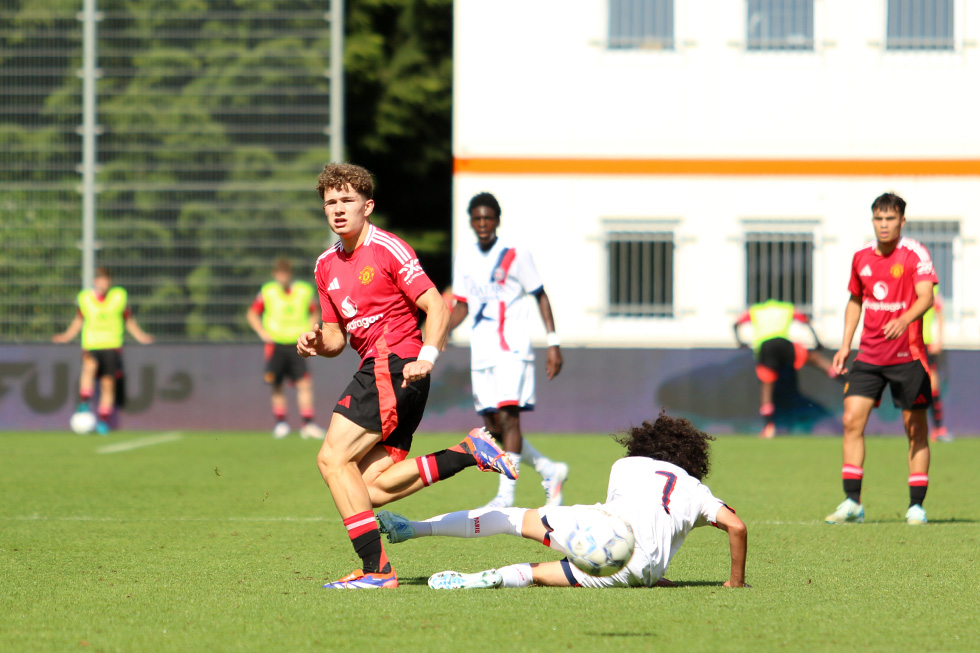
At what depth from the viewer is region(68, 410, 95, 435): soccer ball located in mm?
16188

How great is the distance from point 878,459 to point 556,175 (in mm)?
7008

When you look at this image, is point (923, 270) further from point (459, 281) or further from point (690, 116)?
point (690, 116)

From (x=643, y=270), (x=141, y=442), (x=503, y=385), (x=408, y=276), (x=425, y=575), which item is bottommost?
(x=141, y=442)

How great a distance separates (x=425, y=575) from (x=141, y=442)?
9570mm

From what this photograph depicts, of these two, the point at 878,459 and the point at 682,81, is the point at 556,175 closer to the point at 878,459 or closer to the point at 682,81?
the point at 682,81

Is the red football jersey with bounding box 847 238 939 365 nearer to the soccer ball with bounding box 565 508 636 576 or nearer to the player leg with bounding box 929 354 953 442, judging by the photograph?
the soccer ball with bounding box 565 508 636 576

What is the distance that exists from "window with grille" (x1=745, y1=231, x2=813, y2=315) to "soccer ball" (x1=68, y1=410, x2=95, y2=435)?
8.97 meters

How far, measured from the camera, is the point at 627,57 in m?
18.4

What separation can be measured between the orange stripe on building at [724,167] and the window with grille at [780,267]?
93 cm

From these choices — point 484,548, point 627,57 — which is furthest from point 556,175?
point 484,548

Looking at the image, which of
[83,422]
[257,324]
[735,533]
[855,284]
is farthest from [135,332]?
[735,533]

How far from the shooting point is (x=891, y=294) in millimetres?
8164

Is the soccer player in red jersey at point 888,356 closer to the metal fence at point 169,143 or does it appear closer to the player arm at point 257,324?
the player arm at point 257,324

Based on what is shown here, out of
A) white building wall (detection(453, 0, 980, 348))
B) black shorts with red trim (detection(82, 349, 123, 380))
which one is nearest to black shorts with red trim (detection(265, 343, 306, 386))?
black shorts with red trim (detection(82, 349, 123, 380))
